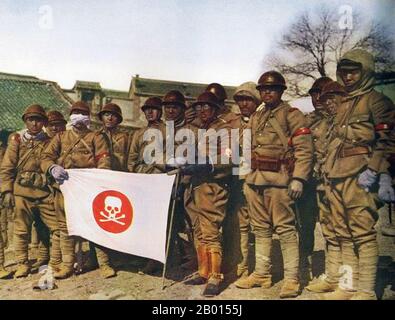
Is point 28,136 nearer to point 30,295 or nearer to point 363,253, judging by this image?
point 30,295

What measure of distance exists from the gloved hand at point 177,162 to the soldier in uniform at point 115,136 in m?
0.67

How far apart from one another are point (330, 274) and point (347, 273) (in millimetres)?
200

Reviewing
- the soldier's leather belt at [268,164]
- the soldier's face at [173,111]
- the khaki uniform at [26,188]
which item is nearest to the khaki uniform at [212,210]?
the soldier's leather belt at [268,164]

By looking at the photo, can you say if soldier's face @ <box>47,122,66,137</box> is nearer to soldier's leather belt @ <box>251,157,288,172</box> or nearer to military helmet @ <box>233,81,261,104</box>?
military helmet @ <box>233,81,261,104</box>

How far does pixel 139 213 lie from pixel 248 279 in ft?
4.90

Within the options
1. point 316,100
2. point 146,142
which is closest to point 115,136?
point 146,142

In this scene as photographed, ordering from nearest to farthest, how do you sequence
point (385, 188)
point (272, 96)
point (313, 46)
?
1. point (385, 188)
2. point (272, 96)
3. point (313, 46)

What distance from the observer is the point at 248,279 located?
19.1 feet

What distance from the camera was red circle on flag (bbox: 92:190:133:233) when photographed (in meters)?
6.14

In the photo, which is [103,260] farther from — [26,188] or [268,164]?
[268,164]

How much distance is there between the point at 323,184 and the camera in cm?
572

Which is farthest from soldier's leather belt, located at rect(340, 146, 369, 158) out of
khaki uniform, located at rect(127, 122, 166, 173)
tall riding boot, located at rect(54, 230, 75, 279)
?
tall riding boot, located at rect(54, 230, 75, 279)

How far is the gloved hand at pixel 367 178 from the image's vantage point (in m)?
5.36

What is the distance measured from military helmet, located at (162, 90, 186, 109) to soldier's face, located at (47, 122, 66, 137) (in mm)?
1481
